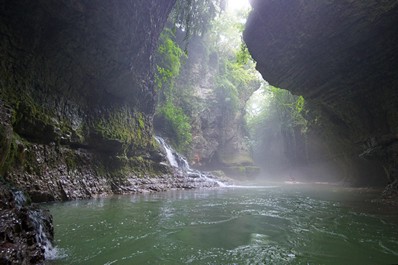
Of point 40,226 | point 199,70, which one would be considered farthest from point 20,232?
point 199,70

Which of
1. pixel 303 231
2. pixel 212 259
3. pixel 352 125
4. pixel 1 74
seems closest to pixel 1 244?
pixel 212 259

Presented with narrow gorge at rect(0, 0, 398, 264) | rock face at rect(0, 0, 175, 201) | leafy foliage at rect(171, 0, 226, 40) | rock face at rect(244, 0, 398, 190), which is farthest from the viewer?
leafy foliage at rect(171, 0, 226, 40)

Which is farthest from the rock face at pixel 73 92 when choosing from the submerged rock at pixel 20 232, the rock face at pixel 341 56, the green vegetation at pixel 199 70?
the rock face at pixel 341 56

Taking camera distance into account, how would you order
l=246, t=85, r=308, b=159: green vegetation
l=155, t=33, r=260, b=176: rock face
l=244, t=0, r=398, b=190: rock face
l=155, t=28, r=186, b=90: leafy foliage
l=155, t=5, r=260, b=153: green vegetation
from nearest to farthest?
l=244, t=0, r=398, b=190: rock face < l=155, t=28, r=186, b=90: leafy foliage < l=155, t=5, r=260, b=153: green vegetation < l=155, t=33, r=260, b=176: rock face < l=246, t=85, r=308, b=159: green vegetation

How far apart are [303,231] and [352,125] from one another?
23.4 ft

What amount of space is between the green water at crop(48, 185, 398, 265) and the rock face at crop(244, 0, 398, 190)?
3.71 metres

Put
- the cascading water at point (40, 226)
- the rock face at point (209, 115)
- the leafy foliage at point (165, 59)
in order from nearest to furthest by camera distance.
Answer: the cascading water at point (40, 226) → the leafy foliage at point (165, 59) → the rock face at point (209, 115)

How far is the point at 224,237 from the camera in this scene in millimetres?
3613

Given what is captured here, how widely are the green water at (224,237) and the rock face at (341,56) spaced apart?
3707 millimetres

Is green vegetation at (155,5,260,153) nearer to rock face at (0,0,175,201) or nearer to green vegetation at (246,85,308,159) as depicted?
rock face at (0,0,175,201)

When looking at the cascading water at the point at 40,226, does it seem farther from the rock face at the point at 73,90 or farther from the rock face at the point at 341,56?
the rock face at the point at 341,56

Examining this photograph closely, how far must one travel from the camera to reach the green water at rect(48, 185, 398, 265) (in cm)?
278

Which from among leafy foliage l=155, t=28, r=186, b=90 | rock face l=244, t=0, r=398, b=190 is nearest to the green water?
rock face l=244, t=0, r=398, b=190

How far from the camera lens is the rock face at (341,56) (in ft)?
20.4
